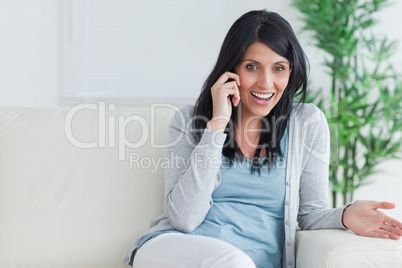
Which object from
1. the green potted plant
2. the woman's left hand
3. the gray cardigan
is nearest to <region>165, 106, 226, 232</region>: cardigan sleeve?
the gray cardigan

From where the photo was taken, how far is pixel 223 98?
159 cm

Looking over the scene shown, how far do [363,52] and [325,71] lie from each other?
1.31 ft

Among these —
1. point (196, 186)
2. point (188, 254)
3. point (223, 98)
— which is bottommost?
point (188, 254)

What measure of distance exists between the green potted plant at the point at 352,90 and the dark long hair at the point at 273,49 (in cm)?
121

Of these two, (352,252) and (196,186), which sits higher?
(196,186)

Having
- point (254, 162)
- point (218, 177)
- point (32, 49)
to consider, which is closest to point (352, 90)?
point (254, 162)

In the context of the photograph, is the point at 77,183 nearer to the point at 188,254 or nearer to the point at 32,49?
the point at 188,254

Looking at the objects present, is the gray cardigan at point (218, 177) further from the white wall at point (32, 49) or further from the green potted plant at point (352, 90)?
the white wall at point (32, 49)

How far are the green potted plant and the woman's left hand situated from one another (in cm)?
139

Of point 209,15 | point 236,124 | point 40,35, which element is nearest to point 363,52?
point 209,15

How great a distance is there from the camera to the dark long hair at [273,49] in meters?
1.60

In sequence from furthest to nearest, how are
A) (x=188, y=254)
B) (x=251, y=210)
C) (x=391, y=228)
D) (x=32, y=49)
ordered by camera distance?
(x=32, y=49) → (x=251, y=210) → (x=391, y=228) → (x=188, y=254)

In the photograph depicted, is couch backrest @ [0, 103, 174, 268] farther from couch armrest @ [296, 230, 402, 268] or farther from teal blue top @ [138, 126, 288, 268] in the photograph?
couch armrest @ [296, 230, 402, 268]

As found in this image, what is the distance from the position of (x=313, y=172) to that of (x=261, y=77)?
1.17 feet
